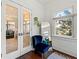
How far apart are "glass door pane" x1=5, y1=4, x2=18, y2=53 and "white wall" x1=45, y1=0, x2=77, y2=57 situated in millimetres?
2285

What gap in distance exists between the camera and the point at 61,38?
4582mm

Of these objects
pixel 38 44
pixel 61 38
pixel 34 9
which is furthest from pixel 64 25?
pixel 34 9

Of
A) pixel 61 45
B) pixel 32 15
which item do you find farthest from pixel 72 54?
pixel 32 15

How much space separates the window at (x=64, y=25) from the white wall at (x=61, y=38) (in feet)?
0.94

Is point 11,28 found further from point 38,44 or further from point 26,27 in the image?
point 38,44

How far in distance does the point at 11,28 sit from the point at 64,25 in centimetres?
270

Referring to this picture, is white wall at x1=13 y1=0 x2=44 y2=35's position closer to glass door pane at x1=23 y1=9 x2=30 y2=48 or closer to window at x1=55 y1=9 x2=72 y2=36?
glass door pane at x1=23 y1=9 x2=30 y2=48

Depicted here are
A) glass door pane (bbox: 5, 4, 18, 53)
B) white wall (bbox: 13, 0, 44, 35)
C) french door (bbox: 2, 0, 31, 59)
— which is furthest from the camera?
white wall (bbox: 13, 0, 44, 35)

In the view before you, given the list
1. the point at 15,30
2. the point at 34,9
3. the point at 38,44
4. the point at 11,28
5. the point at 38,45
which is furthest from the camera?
the point at 34,9

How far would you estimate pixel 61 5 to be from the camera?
4.75 meters

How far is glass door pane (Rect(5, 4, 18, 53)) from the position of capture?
127 inches

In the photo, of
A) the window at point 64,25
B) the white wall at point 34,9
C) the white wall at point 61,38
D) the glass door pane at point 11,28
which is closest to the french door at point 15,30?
the glass door pane at point 11,28

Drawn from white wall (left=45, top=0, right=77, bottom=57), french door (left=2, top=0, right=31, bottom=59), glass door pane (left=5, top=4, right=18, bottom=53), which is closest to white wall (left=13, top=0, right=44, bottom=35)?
french door (left=2, top=0, right=31, bottom=59)

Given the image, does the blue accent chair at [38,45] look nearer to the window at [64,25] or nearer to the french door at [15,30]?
the french door at [15,30]
